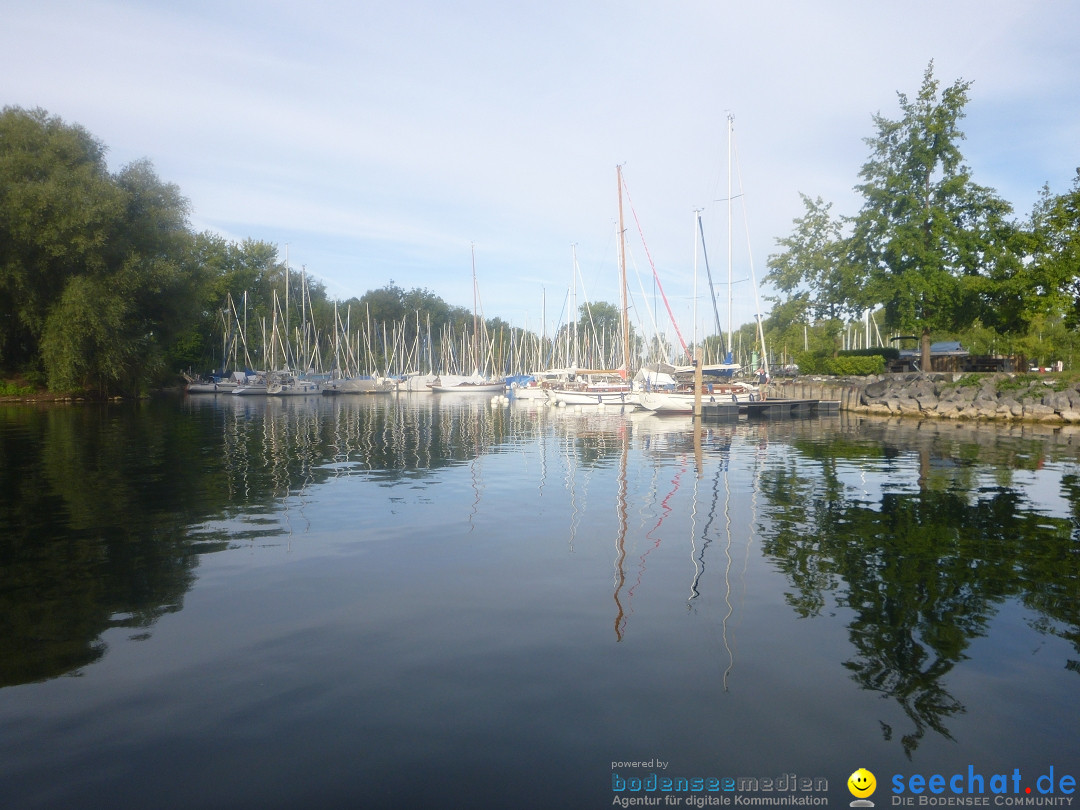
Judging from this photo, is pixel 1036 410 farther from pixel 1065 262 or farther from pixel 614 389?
pixel 614 389

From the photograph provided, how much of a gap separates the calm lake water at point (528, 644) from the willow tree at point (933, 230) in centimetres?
3389

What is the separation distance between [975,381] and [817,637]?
144ft

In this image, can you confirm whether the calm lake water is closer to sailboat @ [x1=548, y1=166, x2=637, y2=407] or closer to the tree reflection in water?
the tree reflection in water

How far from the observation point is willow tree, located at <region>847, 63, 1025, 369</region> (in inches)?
1874

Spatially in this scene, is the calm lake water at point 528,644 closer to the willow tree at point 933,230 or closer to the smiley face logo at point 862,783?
the smiley face logo at point 862,783

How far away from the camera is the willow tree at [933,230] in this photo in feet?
156

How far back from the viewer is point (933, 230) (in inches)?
1937

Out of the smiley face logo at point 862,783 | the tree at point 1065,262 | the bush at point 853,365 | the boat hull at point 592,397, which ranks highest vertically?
the tree at point 1065,262

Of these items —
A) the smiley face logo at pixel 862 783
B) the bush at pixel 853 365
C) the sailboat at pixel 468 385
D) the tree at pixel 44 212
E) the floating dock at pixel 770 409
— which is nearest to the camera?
the smiley face logo at pixel 862 783

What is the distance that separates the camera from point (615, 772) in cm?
542

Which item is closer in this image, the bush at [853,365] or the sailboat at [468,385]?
the bush at [853,365]

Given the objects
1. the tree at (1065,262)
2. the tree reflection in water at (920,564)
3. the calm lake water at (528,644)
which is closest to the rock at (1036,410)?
the tree at (1065,262)

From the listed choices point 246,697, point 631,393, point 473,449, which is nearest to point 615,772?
point 246,697

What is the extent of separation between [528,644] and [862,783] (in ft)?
11.3
